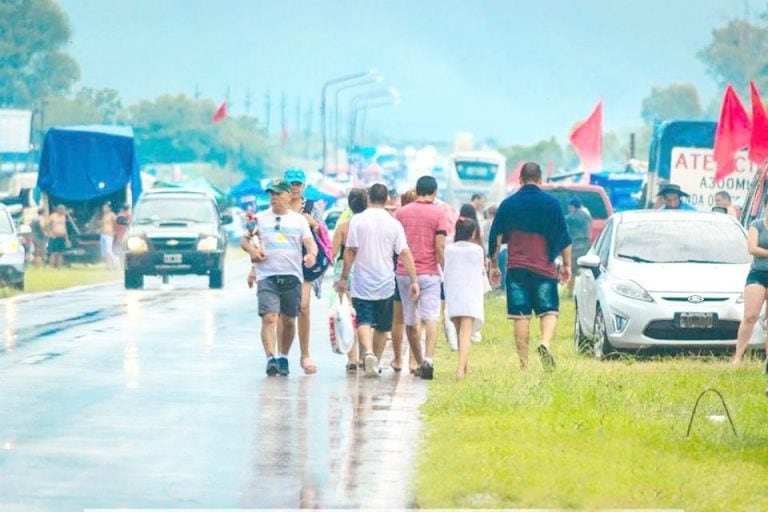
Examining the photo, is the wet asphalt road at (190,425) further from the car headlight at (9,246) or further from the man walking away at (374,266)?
the car headlight at (9,246)

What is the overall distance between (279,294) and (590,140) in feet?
123

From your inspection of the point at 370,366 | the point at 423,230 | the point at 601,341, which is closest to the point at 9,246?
the point at 601,341

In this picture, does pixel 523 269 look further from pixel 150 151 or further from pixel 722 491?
pixel 150 151

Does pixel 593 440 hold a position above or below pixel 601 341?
above

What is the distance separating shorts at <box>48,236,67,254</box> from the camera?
53188 mm

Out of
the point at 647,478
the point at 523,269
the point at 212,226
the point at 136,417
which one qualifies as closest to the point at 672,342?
the point at 523,269

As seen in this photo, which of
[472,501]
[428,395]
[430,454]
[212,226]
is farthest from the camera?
[212,226]

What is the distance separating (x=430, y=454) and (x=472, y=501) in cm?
186

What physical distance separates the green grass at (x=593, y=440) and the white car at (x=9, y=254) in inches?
680

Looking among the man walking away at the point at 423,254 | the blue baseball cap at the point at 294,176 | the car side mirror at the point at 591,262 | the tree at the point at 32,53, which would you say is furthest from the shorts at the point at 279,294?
the tree at the point at 32,53

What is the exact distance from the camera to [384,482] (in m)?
12.5

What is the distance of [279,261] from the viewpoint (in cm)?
1948

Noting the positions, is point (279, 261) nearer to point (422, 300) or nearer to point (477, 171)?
point (422, 300)

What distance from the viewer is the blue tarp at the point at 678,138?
40.2 meters
